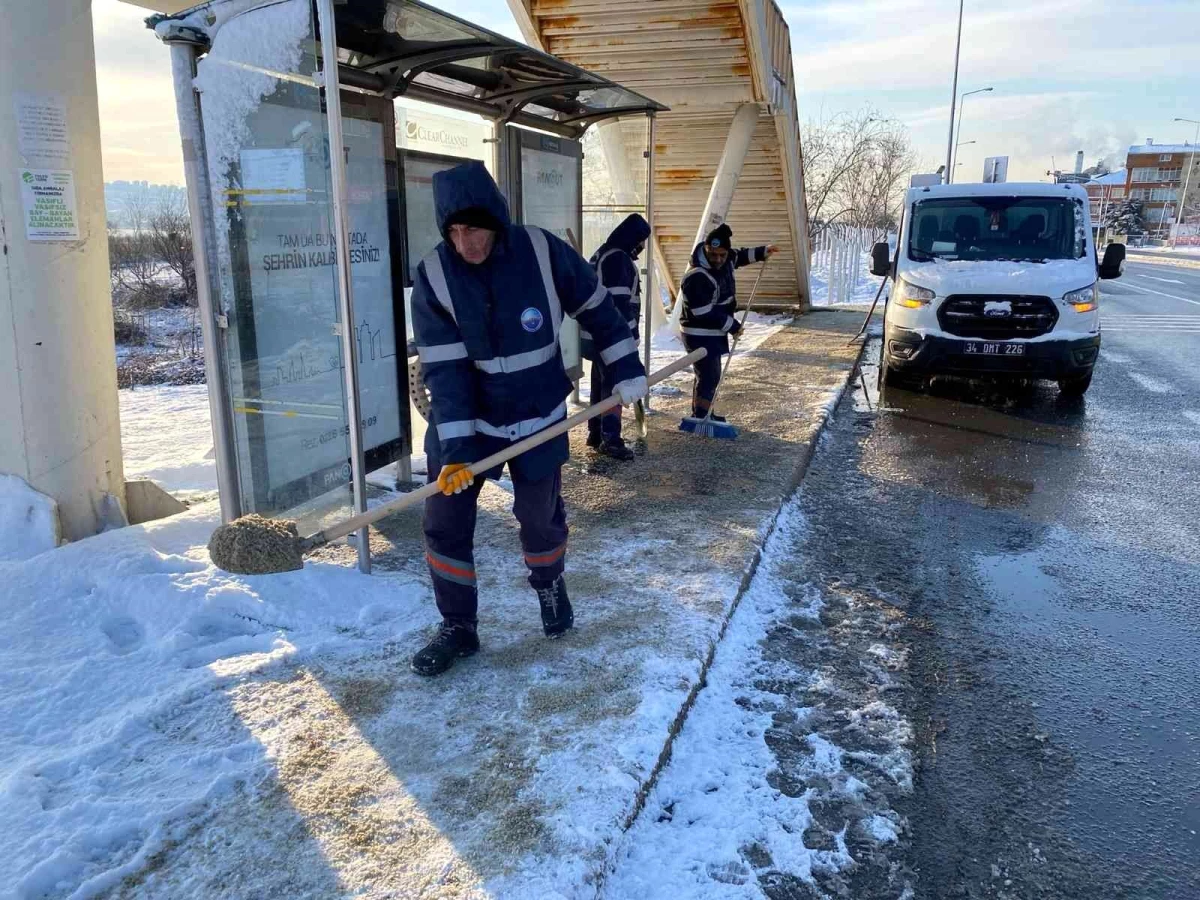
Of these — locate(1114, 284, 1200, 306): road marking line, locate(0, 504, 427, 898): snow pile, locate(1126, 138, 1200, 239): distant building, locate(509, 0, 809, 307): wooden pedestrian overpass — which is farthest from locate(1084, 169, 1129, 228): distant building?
locate(0, 504, 427, 898): snow pile

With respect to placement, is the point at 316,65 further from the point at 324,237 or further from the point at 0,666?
the point at 0,666

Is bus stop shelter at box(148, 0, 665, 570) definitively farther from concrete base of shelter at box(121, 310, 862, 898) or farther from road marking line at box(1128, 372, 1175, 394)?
road marking line at box(1128, 372, 1175, 394)

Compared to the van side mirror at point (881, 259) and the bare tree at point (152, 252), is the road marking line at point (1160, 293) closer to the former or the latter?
the van side mirror at point (881, 259)

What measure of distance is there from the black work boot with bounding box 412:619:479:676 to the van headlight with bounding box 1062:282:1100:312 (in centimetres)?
712

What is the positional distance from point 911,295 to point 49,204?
7368mm

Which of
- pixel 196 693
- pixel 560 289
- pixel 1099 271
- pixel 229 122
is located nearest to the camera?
pixel 196 693

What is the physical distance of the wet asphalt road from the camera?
2.58 metres

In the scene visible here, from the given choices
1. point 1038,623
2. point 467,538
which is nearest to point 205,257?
point 467,538

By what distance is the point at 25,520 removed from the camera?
414 centimetres

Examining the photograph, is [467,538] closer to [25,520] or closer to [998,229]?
[25,520]

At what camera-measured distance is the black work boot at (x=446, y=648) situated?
129 inches

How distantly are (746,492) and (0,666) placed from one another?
400cm

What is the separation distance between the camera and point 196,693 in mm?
3098

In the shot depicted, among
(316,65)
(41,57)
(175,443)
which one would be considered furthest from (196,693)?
(175,443)
